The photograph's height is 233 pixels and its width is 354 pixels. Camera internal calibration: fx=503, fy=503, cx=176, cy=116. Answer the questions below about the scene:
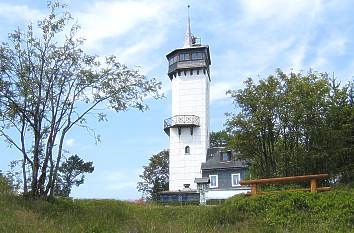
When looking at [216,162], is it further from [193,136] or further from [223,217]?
[223,217]

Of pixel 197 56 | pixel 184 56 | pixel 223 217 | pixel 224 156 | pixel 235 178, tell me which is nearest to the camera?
pixel 223 217

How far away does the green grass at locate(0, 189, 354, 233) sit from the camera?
1354 centimetres

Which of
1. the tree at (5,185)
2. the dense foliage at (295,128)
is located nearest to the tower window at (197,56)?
the dense foliage at (295,128)

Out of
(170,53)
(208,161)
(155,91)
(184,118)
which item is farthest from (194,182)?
(155,91)

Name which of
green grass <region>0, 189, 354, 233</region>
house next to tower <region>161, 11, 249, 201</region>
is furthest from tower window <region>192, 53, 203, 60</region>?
green grass <region>0, 189, 354, 233</region>

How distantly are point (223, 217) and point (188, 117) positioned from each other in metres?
36.7

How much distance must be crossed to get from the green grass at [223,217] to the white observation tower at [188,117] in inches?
1316

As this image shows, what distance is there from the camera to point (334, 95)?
2702 centimetres

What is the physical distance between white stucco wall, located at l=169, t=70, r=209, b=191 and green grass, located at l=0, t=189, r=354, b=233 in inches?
1310

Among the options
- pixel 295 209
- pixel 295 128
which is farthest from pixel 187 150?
pixel 295 209

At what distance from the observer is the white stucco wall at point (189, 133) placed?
171 feet

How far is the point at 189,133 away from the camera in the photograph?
53.2m

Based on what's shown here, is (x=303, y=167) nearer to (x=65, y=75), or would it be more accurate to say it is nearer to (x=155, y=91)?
(x=155, y=91)

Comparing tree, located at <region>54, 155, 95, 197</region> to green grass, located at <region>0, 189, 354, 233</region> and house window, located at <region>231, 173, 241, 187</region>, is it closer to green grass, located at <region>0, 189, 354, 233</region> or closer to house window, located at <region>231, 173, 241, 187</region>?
house window, located at <region>231, 173, 241, 187</region>
